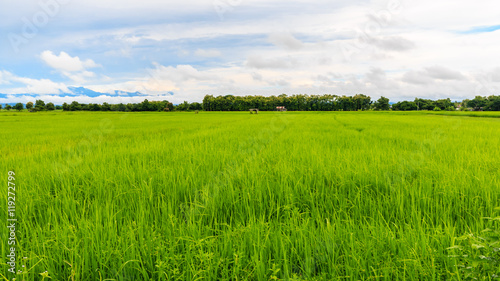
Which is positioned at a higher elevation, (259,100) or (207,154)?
(259,100)

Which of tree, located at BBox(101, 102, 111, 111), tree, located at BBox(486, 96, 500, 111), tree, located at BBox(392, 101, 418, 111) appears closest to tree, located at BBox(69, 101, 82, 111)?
tree, located at BBox(101, 102, 111, 111)

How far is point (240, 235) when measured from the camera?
5.66 feet

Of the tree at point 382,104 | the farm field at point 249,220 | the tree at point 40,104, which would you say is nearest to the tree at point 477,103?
the tree at point 382,104

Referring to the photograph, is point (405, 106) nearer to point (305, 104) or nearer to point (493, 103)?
point (493, 103)

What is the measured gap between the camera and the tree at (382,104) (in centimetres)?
10632

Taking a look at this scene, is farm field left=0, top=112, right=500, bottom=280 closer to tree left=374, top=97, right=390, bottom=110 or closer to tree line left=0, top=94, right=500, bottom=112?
tree line left=0, top=94, right=500, bottom=112

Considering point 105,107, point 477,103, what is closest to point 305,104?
point 477,103

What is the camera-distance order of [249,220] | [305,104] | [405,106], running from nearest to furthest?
[249,220] < [305,104] < [405,106]

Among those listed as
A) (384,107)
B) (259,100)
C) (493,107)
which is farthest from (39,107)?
(493,107)

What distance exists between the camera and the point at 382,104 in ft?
350

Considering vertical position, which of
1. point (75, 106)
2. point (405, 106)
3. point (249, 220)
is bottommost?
point (249, 220)

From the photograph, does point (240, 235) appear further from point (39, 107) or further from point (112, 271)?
point (39, 107)

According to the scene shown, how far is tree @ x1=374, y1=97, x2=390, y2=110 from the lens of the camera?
106325 millimetres

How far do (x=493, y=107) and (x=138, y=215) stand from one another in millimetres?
113531
